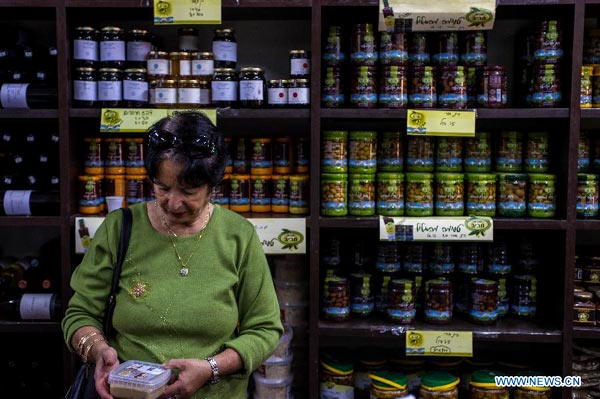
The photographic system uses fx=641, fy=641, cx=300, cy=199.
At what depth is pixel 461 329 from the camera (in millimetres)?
2295

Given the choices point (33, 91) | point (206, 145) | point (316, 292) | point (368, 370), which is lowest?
point (368, 370)

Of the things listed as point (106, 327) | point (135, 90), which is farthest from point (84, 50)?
point (106, 327)

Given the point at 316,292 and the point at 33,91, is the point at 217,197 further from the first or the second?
the point at 33,91

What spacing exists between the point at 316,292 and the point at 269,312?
28.0 inches

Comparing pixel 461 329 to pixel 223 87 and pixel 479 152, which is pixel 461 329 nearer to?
pixel 479 152

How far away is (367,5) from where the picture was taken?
2.21 m

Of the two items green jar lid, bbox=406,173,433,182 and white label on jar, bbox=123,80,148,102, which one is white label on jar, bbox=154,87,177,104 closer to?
white label on jar, bbox=123,80,148,102

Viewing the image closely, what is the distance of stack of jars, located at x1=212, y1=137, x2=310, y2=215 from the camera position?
2.37 metres

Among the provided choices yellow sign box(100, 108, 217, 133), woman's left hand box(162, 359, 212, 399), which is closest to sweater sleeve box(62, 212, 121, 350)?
woman's left hand box(162, 359, 212, 399)

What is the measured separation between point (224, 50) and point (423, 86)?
721 mm

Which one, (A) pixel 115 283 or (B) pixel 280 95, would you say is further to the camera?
(B) pixel 280 95

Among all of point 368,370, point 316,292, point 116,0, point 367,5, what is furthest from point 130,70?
point 368,370

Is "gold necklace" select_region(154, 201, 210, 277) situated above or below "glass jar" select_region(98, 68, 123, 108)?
below

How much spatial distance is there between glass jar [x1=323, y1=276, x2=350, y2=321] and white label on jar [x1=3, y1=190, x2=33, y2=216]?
44.4 inches
